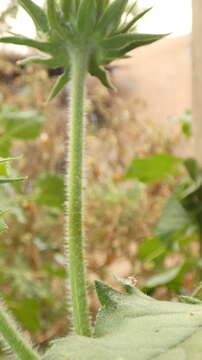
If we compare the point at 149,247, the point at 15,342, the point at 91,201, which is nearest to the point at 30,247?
the point at 91,201

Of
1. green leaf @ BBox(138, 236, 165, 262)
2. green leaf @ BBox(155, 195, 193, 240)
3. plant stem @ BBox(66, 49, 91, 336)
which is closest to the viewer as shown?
plant stem @ BBox(66, 49, 91, 336)

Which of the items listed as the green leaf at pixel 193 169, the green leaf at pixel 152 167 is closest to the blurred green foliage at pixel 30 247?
the green leaf at pixel 152 167

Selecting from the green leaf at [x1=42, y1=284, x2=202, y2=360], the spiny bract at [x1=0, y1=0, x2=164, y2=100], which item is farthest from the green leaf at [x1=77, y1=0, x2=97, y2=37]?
the green leaf at [x1=42, y1=284, x2=202, y2=360]

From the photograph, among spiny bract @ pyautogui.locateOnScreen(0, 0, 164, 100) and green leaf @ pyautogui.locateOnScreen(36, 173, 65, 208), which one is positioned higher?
spiny bract @ pyautogui.locateOnScreen(0, 0, 164, 100)

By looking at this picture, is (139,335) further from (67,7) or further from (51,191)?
(51,191)

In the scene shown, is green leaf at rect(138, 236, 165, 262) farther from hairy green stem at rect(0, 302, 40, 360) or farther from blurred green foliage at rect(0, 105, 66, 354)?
hairy green stem at rect(0, 302, 40, 360)

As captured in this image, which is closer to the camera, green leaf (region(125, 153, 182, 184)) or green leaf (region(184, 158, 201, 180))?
green leaf (region(184, 158, 201, 180))
